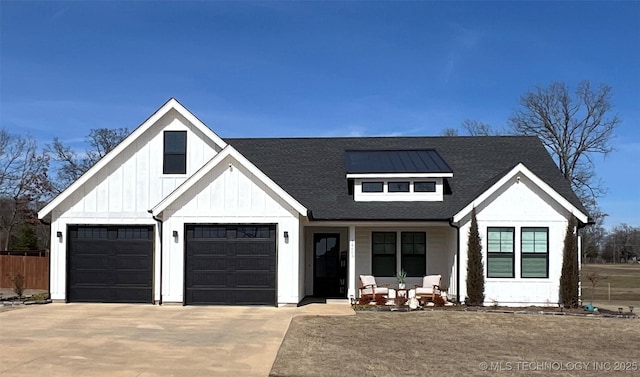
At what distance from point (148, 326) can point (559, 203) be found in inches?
484

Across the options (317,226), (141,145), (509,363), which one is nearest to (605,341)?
(509,363)

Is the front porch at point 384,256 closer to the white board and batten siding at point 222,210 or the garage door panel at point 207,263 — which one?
the white board and batten siding at point 222,210

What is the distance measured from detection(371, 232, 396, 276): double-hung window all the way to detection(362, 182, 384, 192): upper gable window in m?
1.52

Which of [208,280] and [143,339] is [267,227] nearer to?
[208,280]

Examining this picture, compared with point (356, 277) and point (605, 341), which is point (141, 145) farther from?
point (605, 341)

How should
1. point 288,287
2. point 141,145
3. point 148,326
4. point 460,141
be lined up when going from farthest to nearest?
point 460,141 → point 141,145 → point 288,287 → point 148,326

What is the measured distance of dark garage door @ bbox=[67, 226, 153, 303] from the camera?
61.7 feet

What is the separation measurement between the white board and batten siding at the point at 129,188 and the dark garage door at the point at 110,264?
0.25 meters

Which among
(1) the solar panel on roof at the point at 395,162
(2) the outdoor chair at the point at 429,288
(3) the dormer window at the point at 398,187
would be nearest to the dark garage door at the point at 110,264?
(1) the solar panel on roof at the point at 395,162

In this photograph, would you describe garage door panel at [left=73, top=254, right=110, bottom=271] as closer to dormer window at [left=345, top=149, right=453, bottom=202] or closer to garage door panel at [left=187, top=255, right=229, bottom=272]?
garage door panel at [left=187, top=255, right=229, bottom=272]

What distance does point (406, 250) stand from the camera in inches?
794

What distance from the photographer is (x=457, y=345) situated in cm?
1206

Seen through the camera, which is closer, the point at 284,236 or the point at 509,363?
the point at 509,363

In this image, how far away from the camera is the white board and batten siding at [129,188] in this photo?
62.5 ft
